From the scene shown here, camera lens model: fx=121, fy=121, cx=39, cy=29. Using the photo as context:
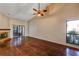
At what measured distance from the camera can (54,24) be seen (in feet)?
9.31

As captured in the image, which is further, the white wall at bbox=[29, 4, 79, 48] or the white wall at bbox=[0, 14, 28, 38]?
the white wall at bbox=[29, 4, 79, 48]

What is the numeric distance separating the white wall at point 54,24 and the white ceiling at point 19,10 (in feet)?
0.62

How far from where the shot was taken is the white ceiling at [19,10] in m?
2.54

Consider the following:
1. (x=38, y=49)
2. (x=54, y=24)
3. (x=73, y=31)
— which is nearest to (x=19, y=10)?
(x=54, y=24)

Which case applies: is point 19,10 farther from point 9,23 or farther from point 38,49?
point 38,49

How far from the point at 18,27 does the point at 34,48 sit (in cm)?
61

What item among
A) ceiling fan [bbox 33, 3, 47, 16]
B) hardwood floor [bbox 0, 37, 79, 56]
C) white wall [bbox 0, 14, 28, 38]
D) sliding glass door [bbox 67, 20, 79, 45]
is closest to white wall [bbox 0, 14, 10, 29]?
white wall [bbox 0, 14, 28, 38]

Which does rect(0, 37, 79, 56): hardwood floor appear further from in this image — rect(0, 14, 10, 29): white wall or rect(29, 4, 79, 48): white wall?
rect(0, 14, 10, 29): white wall

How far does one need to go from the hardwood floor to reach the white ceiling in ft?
1.78

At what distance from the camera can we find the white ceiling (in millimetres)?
2545

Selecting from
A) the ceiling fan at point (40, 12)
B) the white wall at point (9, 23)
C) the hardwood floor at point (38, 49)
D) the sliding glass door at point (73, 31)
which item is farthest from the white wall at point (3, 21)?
the sliding glass door at point (73, 31)

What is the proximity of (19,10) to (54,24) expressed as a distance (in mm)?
862

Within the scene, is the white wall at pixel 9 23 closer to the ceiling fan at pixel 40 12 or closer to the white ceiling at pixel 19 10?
the white ceiling at pixel 19 10

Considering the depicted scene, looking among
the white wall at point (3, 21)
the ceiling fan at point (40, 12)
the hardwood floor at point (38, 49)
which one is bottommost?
the hardwood floor at point (38, 49)
